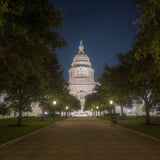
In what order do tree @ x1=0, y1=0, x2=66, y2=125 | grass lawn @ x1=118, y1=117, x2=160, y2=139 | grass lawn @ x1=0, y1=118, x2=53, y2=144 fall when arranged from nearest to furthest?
A: tree @ x1=0, y1=0, x2=66, y2=125 < grass lawn @ x1=0, y1=118, x2=53, y2=144 < grass lawn @ x1=118, y1=117, x2=160, y2=139

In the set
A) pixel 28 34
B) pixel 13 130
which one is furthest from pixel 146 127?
pixel 28 34

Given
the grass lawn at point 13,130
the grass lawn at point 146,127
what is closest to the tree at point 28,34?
the grass lawn at point 13,130

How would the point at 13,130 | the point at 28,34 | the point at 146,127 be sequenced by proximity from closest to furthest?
the point at 28,34 < the point at 13,130 < the point at 146,127

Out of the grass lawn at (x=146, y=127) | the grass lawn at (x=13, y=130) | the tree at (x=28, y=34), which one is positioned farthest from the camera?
the grass lawn at (x=146, y=127)

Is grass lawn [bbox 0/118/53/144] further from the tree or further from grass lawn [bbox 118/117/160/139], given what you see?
grass lawn [bbox 118/117/160/139]

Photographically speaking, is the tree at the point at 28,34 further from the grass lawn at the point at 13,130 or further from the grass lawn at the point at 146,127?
the grass lawn at the point at 146,127

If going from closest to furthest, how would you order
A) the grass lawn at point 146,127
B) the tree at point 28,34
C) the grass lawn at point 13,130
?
the tree at point 28,34 < the grass lawn at point 13,130 < the grass lawn at point 146,127

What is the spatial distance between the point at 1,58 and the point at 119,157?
466 inches

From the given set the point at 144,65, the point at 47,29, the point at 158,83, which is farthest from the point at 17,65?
the point at 158,83

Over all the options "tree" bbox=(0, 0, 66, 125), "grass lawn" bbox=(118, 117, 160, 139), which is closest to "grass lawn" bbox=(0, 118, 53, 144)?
"tree" bbox=(0, 0, 66, 125)

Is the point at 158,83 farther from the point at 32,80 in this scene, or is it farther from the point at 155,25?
the point at 155,25

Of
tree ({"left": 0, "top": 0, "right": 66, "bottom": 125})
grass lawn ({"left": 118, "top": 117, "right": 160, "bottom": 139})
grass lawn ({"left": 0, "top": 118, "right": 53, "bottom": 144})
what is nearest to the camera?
tree ({"left": 0, "top": 0, "right": 66, "bottom": 125})

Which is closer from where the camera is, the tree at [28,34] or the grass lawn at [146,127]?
the tree at [28,34]

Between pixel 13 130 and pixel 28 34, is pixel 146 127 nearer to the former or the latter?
pixel 13 130
